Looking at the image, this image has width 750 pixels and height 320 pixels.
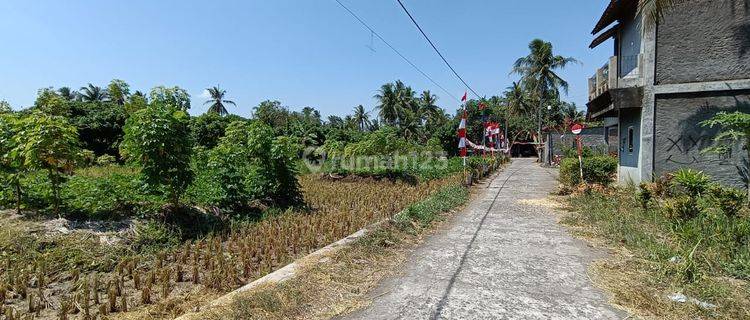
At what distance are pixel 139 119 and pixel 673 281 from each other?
8.55m

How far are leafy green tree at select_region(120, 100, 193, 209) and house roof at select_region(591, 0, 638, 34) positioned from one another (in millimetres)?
12493

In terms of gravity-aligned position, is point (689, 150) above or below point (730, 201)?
above

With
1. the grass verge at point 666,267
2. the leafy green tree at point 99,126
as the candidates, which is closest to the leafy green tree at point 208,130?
the leafy green tree at point 99,126

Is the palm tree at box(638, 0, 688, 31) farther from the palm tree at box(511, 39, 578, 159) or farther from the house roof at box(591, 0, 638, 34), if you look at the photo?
the palm tree at box(511, 39, 578, 159)

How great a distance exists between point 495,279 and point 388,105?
47441 mm

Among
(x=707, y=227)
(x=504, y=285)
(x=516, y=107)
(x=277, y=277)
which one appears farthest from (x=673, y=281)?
(x=516, y=107)

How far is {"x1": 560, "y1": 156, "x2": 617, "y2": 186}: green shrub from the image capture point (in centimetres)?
1283

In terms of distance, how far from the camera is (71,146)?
7.29 m

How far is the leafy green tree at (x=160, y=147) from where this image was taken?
7.15m

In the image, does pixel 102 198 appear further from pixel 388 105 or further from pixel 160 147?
pixel 388 105

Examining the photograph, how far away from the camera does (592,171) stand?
1295 cm

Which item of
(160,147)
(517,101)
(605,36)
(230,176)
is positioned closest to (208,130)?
(230,176)

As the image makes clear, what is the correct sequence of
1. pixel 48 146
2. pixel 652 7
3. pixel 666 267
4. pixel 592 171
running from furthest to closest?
pixel 592 171
pixel 652 7
pixel 48 146
pixel 666 267

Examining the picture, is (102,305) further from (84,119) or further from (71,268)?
(84,119)
